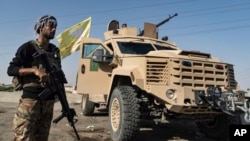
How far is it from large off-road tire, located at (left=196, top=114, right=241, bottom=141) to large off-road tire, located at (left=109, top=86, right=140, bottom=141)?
2.04 meters

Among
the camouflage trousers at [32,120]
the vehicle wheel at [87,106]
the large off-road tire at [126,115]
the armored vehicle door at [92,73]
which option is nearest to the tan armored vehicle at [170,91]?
the large off-road tire at [126,115]

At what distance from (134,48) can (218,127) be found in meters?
2.50

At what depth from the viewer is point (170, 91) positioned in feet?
20.9

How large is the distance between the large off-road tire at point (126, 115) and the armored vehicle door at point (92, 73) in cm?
159

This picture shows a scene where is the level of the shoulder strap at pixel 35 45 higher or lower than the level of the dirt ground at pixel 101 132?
higher

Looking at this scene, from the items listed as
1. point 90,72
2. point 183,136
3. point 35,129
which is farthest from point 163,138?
point 35,129

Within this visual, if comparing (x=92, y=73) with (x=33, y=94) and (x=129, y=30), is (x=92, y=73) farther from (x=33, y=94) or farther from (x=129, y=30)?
(x=33, y=94)

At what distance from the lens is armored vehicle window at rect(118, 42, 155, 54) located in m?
8.08

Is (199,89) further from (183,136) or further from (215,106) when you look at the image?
(183,136)

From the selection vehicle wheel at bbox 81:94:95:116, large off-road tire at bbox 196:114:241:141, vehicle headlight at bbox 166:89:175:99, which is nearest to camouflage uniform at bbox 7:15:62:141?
vehicle headlight at bbox 166:89:175:99

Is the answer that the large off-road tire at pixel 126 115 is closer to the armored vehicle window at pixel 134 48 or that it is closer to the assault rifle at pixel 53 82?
the armored vehicle window at pixel 134 48

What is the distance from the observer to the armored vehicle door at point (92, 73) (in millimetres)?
8484

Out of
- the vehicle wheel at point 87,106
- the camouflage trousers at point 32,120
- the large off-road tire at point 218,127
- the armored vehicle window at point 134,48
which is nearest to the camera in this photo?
the camouflage trousers at point 32,120

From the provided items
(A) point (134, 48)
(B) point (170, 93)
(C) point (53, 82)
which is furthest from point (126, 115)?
(C) point (53, 82)
